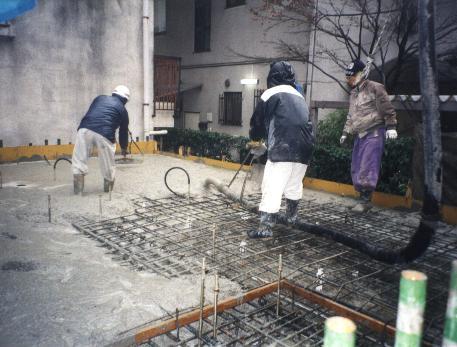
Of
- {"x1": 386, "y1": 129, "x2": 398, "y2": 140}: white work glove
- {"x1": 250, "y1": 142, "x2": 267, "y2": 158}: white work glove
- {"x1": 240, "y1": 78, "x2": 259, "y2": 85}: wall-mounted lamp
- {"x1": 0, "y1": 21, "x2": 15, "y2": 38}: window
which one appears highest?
{"x1": 0, "y1": 21, "x2": 15, "y2": 38}: window

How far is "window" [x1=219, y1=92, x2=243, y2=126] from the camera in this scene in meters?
17.0

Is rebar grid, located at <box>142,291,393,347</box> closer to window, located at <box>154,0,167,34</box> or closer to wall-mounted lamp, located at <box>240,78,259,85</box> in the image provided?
wall-mounted lamp, located at <box>240,78,259,85</box>

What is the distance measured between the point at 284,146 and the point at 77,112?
8.50 metres

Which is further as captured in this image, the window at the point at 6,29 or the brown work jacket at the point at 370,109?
the window at the point at 6,29

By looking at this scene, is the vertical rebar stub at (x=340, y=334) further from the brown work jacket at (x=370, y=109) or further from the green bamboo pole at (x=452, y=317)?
the brown work jacket at (x=370, y=109)

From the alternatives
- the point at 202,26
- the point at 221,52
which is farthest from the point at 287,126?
the point at 202,26

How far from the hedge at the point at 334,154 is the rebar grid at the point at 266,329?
4.61 metres

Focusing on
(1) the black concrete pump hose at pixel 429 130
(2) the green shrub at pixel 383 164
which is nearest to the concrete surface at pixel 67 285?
(1) the black concrete pump hose at pixel 429 130

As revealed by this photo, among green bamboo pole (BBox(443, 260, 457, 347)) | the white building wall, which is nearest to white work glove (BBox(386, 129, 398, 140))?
green bamboo pole (BBox(443, 260, 457, 347))

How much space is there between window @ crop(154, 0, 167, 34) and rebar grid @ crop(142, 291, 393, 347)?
19.2m

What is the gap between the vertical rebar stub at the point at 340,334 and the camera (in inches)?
49.3

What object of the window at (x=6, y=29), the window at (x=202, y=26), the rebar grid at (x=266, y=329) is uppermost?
the window at (x=202, y=26)

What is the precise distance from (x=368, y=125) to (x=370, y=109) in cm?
26

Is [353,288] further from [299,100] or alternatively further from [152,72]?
[152,72]
